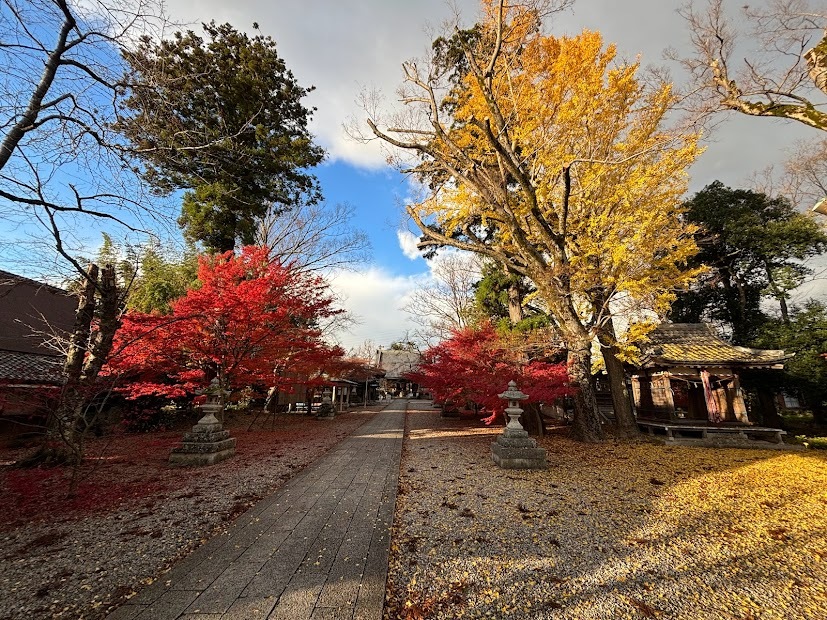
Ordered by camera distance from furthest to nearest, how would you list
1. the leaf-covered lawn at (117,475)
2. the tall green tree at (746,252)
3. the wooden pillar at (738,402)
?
the tall green tree at (746,252) → the wooden pillar at (738,402) → the leaf-covered lawn at (117,475)

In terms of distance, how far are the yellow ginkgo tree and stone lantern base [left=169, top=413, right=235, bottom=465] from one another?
8414 mm

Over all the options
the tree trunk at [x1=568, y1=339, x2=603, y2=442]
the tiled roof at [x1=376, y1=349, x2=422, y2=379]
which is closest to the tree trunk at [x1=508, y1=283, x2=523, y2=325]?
the tree trunk at [x1=568, y1=339, x2=603, y2=442]

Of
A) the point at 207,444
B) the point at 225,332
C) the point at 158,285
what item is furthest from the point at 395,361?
the point at 207,444

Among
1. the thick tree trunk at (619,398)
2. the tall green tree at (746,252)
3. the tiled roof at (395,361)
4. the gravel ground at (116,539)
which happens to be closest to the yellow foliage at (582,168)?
the thick tree trunk at (619,398)

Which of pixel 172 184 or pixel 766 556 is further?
pixel 172 184

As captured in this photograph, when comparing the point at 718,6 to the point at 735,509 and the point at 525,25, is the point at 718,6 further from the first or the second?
the point at 735,509

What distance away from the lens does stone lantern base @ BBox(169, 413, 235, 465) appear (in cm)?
686

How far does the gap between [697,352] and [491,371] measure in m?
8.16

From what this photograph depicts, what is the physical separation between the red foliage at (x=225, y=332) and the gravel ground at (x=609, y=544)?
236 inches

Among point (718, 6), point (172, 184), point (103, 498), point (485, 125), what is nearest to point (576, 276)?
point (485, 125)

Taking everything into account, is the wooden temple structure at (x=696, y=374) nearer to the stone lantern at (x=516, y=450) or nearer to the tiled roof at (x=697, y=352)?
the tiled roof at (x=697, y=352)

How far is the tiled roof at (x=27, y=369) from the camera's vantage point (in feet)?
29.5

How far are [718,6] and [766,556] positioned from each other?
978 cm

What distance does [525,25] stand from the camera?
7938mm
